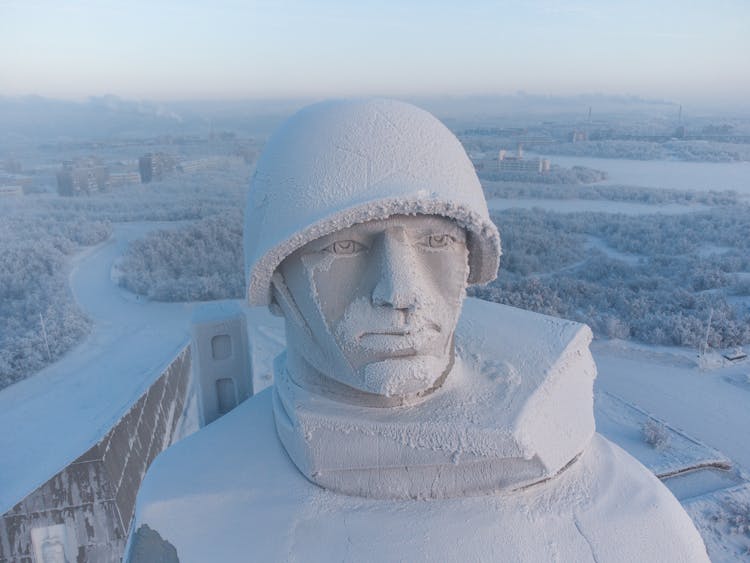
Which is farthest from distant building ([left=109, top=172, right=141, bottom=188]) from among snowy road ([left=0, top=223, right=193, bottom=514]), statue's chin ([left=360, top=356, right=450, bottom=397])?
statue's chin ([left=360, top=356, right=450, bottom=397])

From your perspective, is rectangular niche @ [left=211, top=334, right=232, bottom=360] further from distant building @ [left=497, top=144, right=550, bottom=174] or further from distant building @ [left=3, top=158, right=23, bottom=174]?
distant building @ [left=3, top=158, right=23, bottom=174]

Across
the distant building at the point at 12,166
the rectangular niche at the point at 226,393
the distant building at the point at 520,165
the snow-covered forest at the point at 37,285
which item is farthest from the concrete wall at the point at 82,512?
the distant building at the point at 12,166

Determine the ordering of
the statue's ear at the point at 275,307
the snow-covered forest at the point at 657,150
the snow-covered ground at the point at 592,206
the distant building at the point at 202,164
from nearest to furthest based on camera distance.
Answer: the statue's ear at the point at 275,307 < the snow-covered ground at the point at 592,206 < the snow-covered forest at the point at 657,150 < the distant building at the point at 202,164

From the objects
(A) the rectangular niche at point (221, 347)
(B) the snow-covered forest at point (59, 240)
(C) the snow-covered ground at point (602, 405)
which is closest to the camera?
(A) the rectangular niche at point (221, 347)

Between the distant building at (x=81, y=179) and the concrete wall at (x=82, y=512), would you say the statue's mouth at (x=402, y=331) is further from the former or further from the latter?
the distant building at (x=81, y=179)

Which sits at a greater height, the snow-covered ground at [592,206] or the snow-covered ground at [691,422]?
the snow-covered ground at [592,206]
